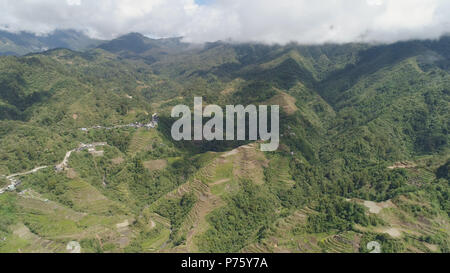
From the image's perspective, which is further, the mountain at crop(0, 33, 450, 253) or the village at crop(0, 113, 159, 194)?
the village at crop(0, 113, 159, 194)

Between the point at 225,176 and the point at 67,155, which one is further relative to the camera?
the point at 67,155

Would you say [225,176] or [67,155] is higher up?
[67,155]

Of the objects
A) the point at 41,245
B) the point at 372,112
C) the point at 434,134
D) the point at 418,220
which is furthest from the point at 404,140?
the point at 41,245

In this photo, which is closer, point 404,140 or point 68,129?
point 68,129

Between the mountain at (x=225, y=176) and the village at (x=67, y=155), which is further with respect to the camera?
the village at (x=67, y=155)
